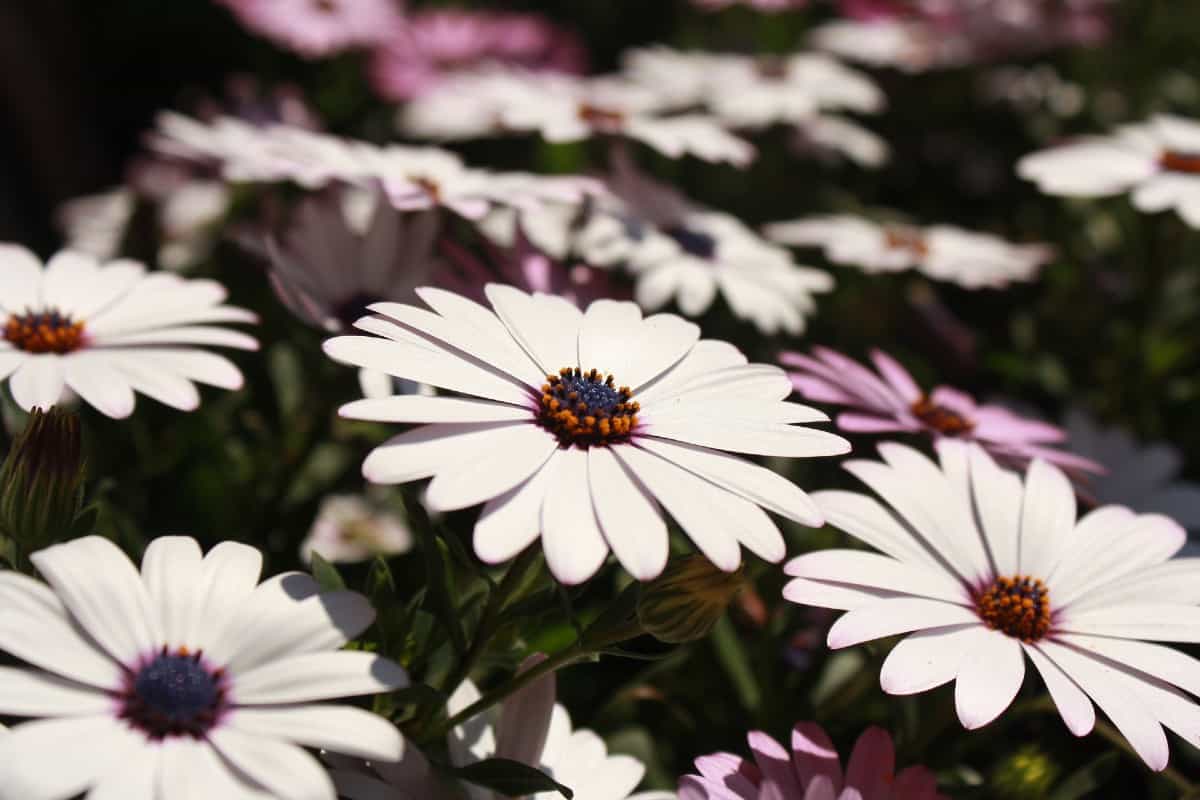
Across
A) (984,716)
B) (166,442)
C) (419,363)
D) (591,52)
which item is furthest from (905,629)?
(591,52)

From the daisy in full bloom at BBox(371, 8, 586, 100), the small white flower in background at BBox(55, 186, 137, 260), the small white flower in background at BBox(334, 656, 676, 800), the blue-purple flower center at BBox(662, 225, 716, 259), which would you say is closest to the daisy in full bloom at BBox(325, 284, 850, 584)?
the small white flower in background at BBox(334, 656, 676, 800)

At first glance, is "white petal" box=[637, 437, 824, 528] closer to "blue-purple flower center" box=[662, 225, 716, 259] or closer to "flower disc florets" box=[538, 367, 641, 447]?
"flower disc florets" box=[538, 367, 641, 447]

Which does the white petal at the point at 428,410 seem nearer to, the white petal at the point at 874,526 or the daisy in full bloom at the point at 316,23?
the white petal at the point at 874,526

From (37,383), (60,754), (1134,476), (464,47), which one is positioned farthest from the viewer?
(464,47)

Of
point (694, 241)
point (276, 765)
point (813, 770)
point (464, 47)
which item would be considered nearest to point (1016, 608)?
point (813, 770)

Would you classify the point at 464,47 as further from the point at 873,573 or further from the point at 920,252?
the point at 873,573

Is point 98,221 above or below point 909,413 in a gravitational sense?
above
